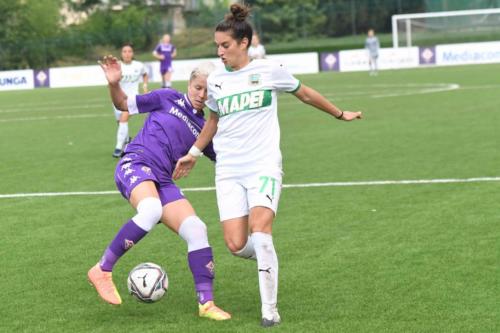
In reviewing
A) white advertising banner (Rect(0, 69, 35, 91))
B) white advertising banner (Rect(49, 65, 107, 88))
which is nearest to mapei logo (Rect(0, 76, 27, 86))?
white advertising banner (Rect(0, 69, 35, 91))

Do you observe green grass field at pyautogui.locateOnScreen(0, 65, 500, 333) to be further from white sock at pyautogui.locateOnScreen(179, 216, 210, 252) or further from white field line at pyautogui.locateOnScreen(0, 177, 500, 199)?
white sock at pyautogui.locateOnScreen(179, 216, 210, 252)

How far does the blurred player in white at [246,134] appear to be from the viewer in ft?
20.4

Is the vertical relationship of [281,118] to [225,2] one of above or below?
A: below

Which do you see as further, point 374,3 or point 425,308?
point 374,3

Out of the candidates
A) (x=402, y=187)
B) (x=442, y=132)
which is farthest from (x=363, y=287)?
(x=442, y=132)

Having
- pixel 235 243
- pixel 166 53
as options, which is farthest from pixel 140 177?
pixel 166 53

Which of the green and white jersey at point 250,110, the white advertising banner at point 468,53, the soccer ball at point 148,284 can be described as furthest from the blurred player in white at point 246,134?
the white advertising banner at point 468,53

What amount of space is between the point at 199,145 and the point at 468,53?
44.3 metres

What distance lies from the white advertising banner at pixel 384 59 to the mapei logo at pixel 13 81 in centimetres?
1753

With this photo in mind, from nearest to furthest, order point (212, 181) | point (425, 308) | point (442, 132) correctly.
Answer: point (425, 308) < point (212, 181) < point (442, 132)

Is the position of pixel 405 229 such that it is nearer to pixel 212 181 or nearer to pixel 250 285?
pixel 250 285

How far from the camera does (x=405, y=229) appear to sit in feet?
29.7

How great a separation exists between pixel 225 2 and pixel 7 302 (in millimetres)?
81963

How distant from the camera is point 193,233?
21.5 ft
